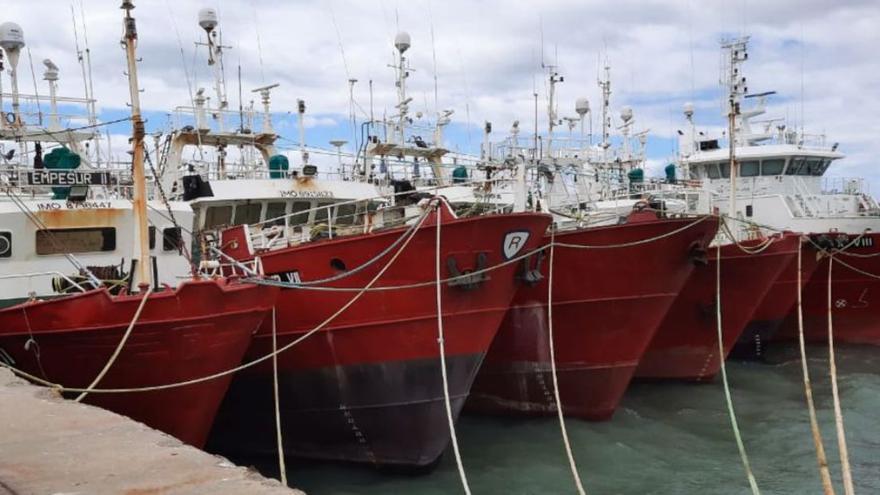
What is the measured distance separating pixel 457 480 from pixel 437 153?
33.7 feet

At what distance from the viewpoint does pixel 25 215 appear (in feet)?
32.9

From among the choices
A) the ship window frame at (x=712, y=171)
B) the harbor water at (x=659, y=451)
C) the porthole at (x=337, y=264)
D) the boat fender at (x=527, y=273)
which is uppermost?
the ship window frame at (x=712, y=171)

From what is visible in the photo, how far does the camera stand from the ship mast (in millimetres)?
8461

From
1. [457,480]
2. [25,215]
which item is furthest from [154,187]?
[457,480]

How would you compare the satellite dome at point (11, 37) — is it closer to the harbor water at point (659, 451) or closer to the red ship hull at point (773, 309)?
the harbor water at point (659, 451)

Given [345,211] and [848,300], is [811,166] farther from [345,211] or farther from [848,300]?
[345,211]

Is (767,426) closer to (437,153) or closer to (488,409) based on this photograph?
(488,409)

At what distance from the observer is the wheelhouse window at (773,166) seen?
21.7m

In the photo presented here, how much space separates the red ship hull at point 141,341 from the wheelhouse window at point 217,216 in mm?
4639

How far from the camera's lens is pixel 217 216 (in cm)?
1292

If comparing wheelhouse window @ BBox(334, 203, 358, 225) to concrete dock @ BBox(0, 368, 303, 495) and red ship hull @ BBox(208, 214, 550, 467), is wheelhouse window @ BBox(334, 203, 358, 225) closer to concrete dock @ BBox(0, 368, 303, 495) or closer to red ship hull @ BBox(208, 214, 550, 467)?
red ship hull @ BBox(208, 214, 550, 467)

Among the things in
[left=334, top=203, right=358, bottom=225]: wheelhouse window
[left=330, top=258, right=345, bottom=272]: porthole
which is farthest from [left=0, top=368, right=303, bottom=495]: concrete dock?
[left=334, top=203, right=358, bottom=225]: wheelhouse window

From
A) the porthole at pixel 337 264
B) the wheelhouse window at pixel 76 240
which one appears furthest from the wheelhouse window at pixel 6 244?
the porthole at pixel 337 264

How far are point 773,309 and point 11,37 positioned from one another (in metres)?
16.1
